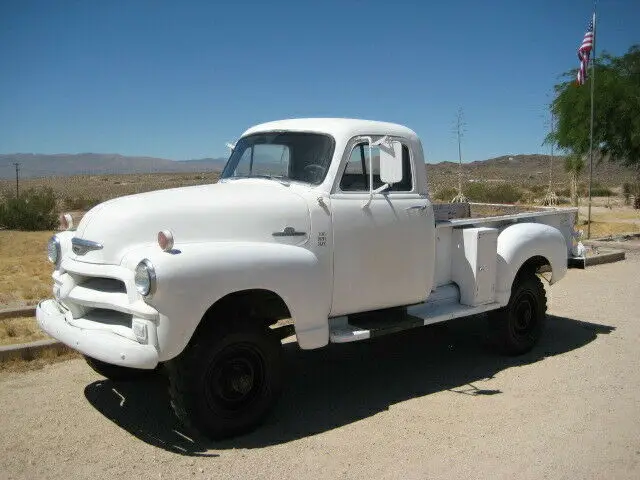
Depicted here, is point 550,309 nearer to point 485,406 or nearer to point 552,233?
point 552,233

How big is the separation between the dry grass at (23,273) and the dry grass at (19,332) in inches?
35.1

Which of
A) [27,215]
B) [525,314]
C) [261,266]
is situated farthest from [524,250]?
[27,215]

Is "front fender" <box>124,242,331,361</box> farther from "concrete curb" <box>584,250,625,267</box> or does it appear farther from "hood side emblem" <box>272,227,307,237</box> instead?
"concrete curb" <box>584,250,625,267</box>

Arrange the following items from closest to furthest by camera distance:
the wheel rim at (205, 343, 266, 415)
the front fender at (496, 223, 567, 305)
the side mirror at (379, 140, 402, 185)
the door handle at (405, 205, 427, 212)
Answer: the wheel rim at (205, 343, 266, 415), the side mirror at (379, 140, 402, 185), the door handle at (405, 205, 427, 212), the front fender at (496, 223, 567, 305)

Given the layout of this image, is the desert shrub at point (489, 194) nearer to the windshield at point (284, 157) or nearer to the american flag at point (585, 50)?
the american flag at point (585, 50)

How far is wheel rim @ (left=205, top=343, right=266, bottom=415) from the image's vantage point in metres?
4.29

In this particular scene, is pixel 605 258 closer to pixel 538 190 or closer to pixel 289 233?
pixel 289 233

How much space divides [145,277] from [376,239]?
2023 millimetres

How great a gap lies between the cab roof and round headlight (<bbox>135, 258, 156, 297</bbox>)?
79.2 inches

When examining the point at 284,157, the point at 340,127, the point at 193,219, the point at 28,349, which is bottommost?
the point at 28,349

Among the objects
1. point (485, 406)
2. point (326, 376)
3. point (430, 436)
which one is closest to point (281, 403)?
point (326, 376)

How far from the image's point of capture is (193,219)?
439cm

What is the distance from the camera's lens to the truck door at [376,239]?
196 inches

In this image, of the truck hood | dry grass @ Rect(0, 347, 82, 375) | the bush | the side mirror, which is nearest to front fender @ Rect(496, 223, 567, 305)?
the side mirror
